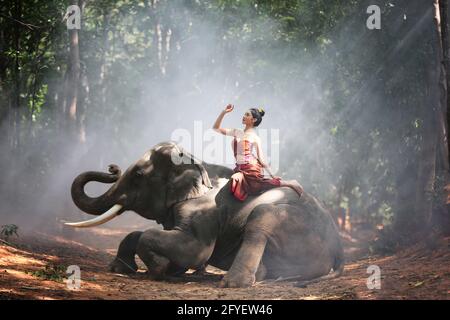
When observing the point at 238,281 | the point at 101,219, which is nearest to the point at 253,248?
the point at 238,281

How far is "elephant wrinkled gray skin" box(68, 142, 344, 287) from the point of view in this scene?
952 cm

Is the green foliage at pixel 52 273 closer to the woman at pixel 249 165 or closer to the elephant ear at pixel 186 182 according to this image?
the elephant ear at pixel 186 182

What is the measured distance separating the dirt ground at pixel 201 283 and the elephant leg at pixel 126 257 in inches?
8.0

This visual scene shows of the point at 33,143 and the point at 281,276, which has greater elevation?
the point at 33,143

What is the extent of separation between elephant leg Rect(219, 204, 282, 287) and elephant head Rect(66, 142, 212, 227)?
1167 mm

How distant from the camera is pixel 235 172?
1030 cm

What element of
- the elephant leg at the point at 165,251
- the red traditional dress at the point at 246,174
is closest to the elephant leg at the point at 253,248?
the red traditional dress at the point at 246,174

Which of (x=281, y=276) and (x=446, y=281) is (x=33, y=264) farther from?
(x=446, y=281)

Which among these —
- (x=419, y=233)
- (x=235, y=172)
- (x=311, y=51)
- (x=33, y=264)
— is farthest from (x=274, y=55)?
(x=33, y=264)

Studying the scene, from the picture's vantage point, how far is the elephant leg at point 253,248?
29.9 ft

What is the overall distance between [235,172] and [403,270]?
3219mm

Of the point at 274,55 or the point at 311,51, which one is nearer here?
the point at 311,51

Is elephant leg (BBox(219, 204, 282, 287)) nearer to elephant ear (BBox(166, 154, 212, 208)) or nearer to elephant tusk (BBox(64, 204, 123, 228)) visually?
elephant ear (BBox(166, 154, 212, 208))

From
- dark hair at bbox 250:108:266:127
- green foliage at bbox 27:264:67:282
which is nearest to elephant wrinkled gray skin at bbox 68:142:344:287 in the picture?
green foliage at bbox 27:264:67:282
